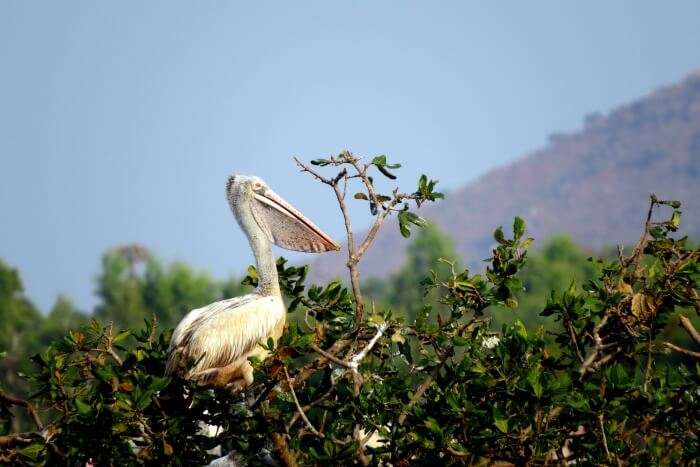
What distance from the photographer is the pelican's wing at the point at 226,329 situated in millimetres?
8469

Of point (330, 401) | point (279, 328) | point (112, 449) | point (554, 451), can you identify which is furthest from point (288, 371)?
point (279, 328)

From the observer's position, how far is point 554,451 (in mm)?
6918

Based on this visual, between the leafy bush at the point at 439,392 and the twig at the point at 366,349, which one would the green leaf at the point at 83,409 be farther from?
the twig at the point at 366,349

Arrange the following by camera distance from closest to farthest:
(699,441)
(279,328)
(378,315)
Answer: (699,441) → (378,315) → (279,328)

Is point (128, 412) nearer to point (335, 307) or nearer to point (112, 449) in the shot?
point (112, 449)

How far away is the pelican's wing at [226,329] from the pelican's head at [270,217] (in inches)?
37.1

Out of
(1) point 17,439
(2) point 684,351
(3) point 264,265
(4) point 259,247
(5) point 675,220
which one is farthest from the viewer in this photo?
(4) point 259,247

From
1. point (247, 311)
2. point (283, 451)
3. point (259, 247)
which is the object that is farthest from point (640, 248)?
point (259, 247)

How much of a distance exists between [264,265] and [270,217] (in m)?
0.76

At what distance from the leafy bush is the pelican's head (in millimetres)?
2115

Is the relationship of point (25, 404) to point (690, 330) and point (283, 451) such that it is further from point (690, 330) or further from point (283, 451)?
point (690, 330)

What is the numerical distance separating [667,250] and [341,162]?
87.6 inches

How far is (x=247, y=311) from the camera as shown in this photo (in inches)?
347

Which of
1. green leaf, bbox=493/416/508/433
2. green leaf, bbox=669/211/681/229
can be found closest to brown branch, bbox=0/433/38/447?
green leaf, bbox=493/416/508/433
